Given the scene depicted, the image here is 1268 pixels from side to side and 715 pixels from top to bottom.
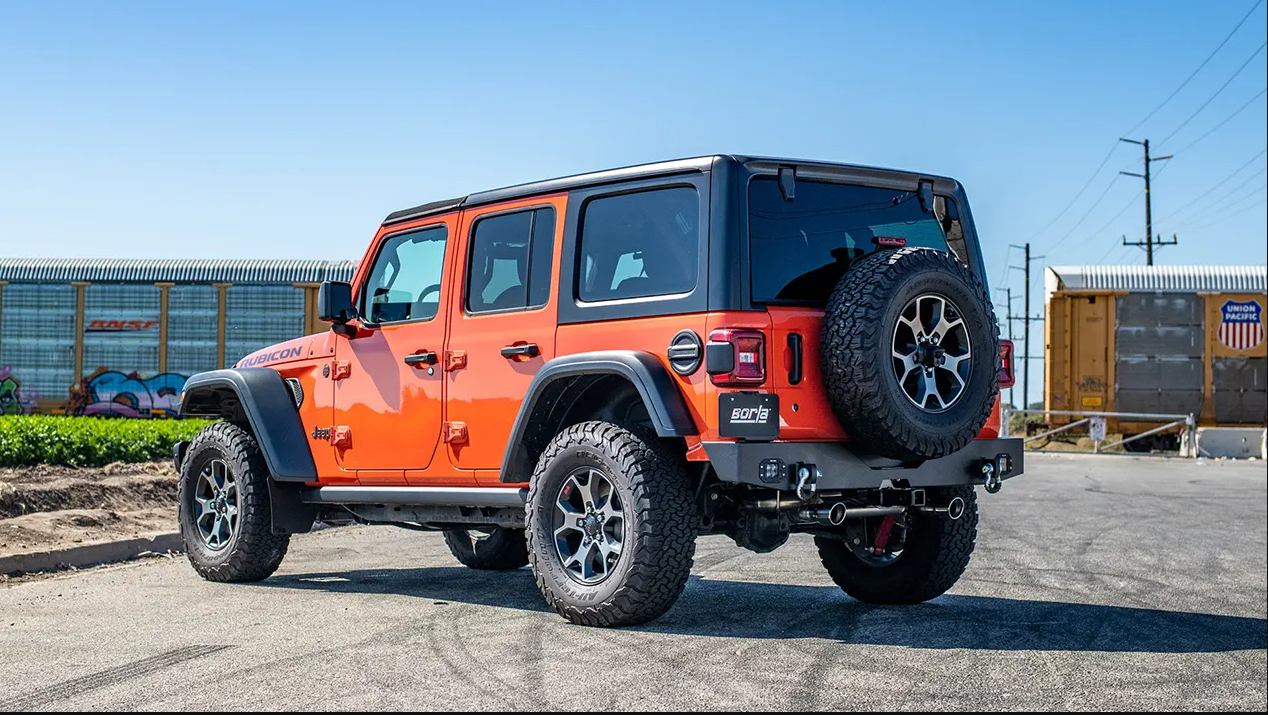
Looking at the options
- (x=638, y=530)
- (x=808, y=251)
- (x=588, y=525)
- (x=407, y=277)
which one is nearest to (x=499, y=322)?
(x=407, y=277)

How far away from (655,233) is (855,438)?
4.53ft

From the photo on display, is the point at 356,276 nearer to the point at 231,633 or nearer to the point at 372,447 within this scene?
the point at 372,447

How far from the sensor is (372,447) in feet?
25.2

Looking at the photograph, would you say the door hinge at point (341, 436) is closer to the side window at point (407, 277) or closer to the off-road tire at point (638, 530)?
the side window at point (407, 277)

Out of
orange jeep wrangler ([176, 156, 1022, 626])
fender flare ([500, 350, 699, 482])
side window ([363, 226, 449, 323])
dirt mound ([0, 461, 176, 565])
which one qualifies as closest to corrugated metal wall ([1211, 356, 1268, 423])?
dirt mound ([0, 461, 176, 565])

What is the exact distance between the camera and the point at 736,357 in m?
5.68

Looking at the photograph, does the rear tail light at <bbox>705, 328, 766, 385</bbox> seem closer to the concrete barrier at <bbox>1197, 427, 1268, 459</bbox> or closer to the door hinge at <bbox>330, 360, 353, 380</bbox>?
the door hinge at <bbox>330, 360, 353, 380</bbox>

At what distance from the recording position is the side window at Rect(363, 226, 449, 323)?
24.7 ft

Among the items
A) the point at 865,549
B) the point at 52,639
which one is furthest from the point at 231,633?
the point at 865,549

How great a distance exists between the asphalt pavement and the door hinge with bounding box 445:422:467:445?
0.87 meters

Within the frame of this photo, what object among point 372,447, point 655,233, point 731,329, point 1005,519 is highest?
point 655,233

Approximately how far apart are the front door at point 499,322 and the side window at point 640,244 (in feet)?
0.77

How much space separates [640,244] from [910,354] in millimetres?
1397

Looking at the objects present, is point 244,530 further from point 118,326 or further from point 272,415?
point 118,326
